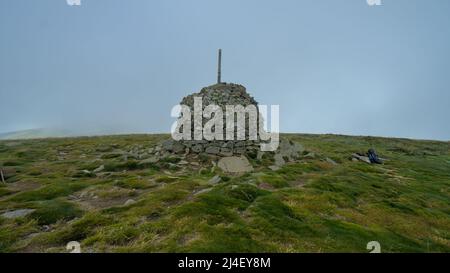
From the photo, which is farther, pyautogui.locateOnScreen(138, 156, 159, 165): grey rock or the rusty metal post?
the rusty metal post

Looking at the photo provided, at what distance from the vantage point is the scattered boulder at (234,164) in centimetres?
2262

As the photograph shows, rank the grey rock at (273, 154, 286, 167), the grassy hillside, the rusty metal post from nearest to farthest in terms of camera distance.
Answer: the grassy hillside
the grey rock at (273, 154, 286, 167)
the rusty metal post

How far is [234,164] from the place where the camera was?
23.5 meters

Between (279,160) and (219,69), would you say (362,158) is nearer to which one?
(279,160)

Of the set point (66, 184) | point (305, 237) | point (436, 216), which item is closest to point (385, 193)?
point (436, 216)

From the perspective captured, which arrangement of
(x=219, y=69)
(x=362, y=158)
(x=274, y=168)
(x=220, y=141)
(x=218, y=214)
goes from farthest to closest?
(x=362, y=158) → (x=219, y=69) → (x=220, y=141) → (x=274, y=168) → (x=218, y=214)

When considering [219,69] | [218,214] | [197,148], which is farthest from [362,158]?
[218,214]

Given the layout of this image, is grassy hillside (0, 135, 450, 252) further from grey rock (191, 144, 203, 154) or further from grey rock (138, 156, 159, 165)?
grey rock (191, 144, 203, 154)

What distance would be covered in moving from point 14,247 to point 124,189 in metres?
7.97

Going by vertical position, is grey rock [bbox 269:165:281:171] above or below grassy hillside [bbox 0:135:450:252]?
above

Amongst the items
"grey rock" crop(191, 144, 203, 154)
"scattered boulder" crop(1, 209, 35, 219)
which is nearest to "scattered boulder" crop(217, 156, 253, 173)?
"grey rock" crop(191, 144, 203, 154)

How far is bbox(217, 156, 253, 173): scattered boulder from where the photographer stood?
22625mm

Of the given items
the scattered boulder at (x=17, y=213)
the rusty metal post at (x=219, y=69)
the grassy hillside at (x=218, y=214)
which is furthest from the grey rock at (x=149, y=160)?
the rusty metal post at (x=219, y=69)

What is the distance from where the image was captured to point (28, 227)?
11.0 m
